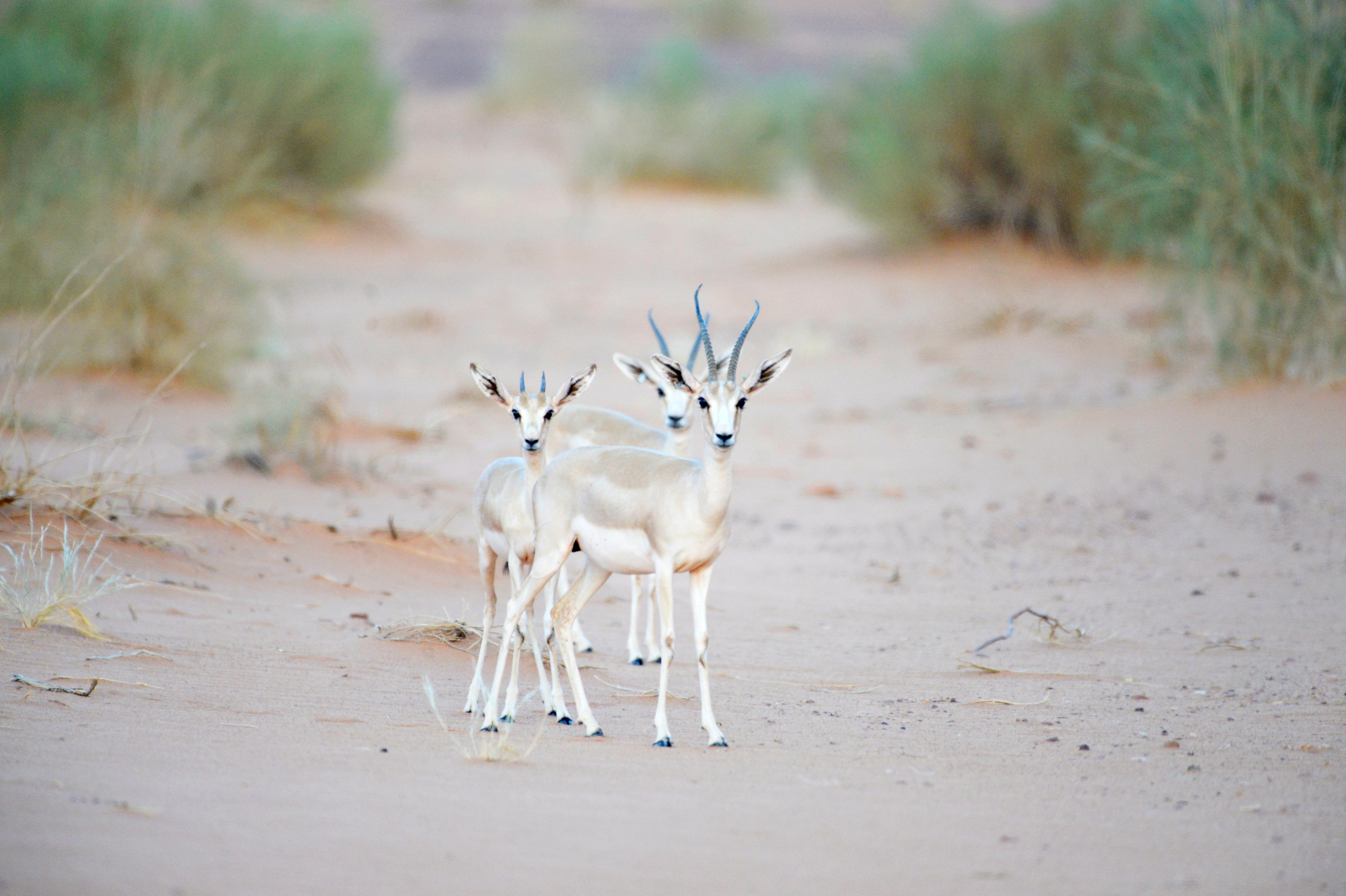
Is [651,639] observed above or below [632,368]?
below

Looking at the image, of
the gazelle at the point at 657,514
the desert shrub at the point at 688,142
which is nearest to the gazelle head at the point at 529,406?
the gazelle at the point at 657,514

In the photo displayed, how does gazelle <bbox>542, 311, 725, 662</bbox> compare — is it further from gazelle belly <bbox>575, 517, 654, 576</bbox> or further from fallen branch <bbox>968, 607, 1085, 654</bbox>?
fallen branch <bbox>968, 607, 1085, 654</bbox>

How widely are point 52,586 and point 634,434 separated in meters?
3.49

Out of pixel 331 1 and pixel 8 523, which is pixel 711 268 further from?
pixel 331 1

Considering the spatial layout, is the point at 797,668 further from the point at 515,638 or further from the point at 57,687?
the point at 57,687

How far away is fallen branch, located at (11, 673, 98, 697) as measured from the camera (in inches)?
209

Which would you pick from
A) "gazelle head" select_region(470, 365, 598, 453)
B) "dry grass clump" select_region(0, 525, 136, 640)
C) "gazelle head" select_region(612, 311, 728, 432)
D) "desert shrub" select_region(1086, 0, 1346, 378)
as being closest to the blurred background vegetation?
"desert shrub" select_region(1086, 0, 1346, 378)

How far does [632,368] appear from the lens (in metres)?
8.20

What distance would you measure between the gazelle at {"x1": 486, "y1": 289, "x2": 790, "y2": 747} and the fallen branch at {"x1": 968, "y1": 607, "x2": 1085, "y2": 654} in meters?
2.28

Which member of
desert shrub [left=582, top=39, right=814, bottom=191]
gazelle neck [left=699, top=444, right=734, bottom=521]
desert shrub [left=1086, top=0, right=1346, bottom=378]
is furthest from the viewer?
desert shrub [left=582, top=39, right=814, bottom=191]

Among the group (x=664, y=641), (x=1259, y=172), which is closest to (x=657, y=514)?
(x=664, y=641)

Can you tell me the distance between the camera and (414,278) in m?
→ 24.5

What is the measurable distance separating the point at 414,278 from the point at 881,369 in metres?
11.0

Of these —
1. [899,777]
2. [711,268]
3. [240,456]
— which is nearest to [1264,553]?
[899,777]
